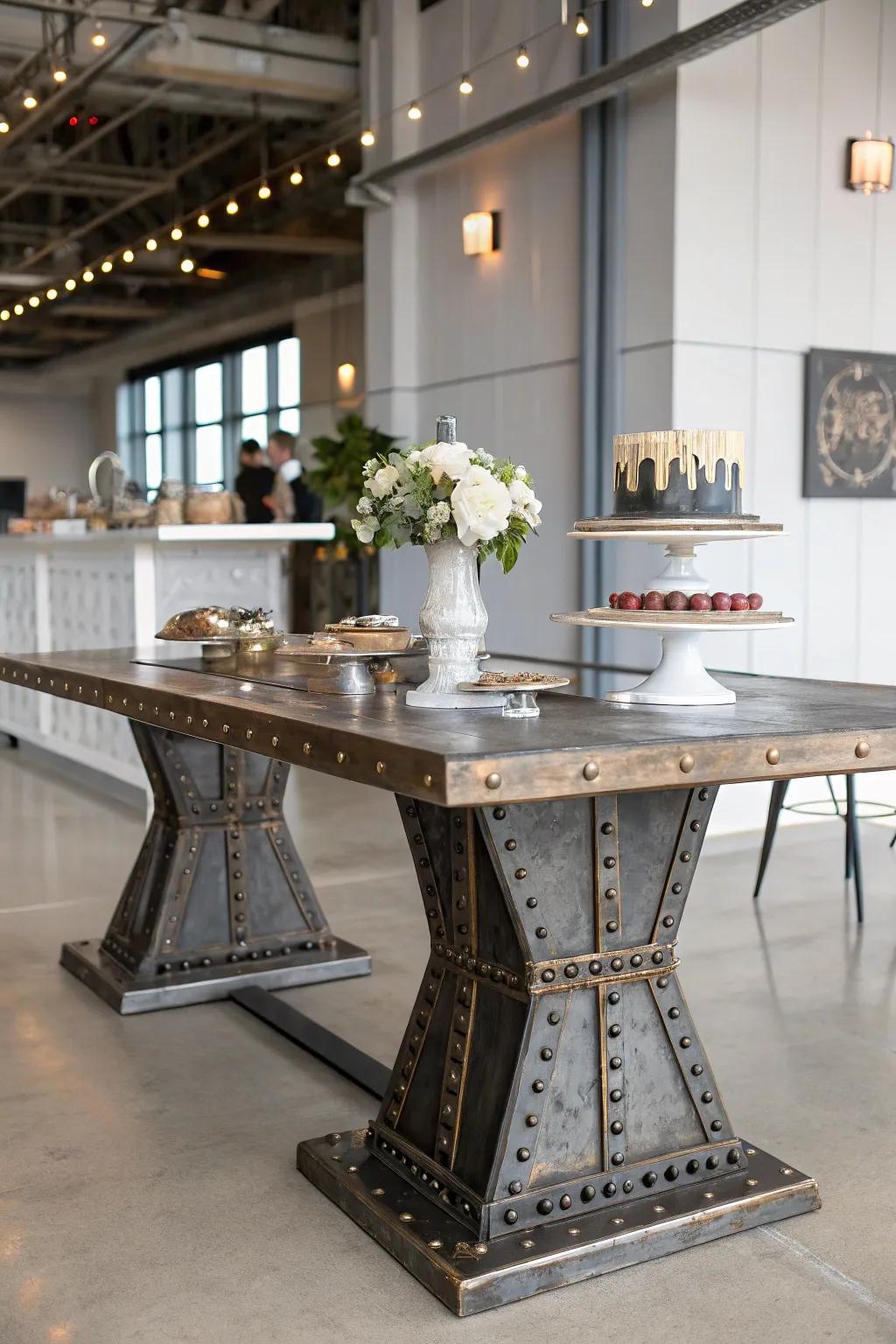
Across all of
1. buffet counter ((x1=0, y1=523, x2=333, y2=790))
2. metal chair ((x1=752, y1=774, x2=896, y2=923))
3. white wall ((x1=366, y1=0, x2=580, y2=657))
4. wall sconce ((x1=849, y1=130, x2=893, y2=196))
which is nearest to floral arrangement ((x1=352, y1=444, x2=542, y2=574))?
metal chair ((x1=752, y1=774, x2=896, y2=923))

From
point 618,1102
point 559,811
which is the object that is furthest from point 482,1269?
point 559,811

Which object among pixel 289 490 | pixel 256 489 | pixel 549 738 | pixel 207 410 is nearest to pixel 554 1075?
pixel 549 738

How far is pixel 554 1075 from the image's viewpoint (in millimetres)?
2396

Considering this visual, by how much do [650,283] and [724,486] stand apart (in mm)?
3900

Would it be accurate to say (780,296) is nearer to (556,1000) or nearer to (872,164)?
(872,164)

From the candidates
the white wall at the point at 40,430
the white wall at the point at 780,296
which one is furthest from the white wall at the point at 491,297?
the white wall at the point at 40,430

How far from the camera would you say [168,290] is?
653 inches

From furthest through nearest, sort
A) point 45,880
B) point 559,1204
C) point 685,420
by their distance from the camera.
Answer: point 685,420, point 45,880, point 559,1204

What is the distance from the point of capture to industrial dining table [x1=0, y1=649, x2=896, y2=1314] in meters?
2.20

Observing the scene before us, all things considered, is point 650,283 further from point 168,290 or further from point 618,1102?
point 168,290

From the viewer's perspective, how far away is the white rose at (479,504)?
251 centimetres

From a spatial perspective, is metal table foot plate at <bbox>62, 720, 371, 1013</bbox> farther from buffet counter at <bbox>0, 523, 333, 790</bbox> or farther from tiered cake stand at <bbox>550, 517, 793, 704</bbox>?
buffet counter at <bbox>0, 523, 333, 790</bbox>

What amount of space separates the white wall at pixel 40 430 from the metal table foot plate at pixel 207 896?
1796cm

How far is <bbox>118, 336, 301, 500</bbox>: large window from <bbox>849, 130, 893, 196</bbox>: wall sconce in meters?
7.71
